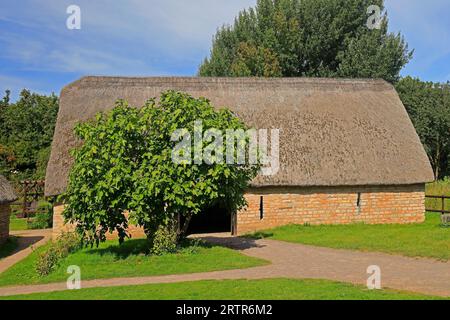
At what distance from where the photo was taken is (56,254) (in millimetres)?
13938

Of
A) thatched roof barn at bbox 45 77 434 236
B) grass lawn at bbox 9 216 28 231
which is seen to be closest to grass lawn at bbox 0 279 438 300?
thatched roof barn at bbox 45 77 434 236

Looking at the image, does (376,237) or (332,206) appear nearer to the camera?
(376,237)

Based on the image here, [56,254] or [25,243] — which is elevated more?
[56,254]

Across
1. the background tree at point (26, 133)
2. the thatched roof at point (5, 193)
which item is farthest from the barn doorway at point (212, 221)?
the background tree at point (26, 133)

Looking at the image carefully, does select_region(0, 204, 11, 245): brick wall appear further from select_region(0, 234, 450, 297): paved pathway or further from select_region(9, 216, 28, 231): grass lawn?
select_region(0, 234, 450, 297): paved pathway

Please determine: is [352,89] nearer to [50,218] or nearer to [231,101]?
[231,101]

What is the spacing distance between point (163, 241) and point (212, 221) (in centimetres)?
1046

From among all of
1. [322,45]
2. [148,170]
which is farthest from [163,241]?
[322,45]

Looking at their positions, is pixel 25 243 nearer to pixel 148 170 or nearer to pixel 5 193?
pixel 5 193

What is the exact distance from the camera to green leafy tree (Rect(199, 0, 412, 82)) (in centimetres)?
3684

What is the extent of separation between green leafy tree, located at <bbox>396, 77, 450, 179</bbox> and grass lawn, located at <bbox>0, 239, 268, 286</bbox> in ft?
103

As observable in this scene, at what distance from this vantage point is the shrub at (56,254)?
12898 mm

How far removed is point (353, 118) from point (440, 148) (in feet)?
80.3
